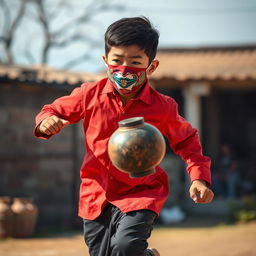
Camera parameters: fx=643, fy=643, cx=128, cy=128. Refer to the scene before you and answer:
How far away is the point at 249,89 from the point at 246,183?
8.71ft

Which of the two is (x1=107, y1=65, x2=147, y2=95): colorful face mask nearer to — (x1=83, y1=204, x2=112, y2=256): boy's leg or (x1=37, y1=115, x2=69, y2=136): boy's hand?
(x1=37, y1=115, x2=69, y2=136): boy's hand

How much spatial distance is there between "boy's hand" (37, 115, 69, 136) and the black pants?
592 mm

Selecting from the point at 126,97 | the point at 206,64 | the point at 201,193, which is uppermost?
the point at 206,64

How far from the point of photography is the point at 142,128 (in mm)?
3484

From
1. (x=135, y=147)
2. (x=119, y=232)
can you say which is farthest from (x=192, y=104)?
(x=135, y=147)

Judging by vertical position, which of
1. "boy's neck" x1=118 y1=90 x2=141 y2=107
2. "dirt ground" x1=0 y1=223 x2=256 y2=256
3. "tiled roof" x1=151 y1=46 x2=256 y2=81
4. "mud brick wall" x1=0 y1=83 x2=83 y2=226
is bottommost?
"dirt ground" x1=0 y1=223 x2=256 y2=256

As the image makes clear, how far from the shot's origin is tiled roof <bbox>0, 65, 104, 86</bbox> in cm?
1139

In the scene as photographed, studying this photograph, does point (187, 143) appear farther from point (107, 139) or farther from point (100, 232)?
point (100, 232)

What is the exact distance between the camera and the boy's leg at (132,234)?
12.1 ft

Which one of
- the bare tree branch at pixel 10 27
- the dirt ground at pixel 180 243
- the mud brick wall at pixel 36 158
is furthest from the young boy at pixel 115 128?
the bare tree branch at pixel 10 27

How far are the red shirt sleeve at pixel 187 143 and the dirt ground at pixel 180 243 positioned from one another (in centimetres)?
438

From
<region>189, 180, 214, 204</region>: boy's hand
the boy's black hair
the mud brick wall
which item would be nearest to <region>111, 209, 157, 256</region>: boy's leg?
<region>189, 180, 214, 204</region>: boy's hand

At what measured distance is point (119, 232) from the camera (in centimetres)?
375

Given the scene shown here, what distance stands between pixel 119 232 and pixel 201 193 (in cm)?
53
